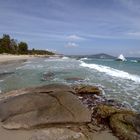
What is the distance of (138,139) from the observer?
18.3ft

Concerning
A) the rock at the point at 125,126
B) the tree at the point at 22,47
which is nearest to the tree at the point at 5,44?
the tree at the point at 22,47

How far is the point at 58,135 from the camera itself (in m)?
5.76

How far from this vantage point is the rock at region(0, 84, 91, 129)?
606cm

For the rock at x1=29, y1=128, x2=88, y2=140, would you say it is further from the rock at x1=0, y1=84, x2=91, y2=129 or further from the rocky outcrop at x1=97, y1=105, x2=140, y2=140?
the rocky outcrop at x1=97, y1=105, x2=140, y2=140

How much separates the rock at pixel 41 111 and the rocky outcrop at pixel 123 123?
0.69 m

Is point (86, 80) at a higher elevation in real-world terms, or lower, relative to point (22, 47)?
higher

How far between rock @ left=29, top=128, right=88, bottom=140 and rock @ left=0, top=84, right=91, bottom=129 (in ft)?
0.77

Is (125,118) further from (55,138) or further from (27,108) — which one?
(27,108)

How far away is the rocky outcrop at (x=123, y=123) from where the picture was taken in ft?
19.3

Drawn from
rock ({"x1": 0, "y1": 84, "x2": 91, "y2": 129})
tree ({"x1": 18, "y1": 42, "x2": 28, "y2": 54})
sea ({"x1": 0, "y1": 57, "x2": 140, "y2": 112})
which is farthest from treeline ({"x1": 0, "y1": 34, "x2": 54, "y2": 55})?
rock ({"x1": 0, "y1": 84, "x2": 91, "y2": 129})

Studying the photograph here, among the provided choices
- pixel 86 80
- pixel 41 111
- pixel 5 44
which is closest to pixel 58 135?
pixel 41 111

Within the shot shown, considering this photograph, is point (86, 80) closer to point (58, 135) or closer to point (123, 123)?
point (123, 123)

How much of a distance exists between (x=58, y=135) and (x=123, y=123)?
1812mm

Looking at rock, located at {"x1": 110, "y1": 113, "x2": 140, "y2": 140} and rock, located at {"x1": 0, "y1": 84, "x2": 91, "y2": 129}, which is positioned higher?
rock, located at {"x1": 0, "y1": 84, "x2": 91, "y2": 129}
